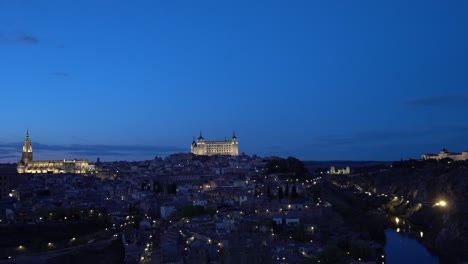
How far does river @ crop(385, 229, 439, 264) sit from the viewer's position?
62.7ft

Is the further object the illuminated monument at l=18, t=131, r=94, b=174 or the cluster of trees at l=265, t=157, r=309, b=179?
the illuminated monument at l=18, t=131, r=94, b=174

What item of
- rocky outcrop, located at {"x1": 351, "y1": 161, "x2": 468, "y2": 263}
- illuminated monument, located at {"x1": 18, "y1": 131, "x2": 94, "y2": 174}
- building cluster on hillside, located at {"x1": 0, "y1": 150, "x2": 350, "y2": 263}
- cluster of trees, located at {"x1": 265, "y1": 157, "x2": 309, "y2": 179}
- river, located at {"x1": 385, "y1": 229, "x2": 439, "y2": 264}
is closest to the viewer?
building cluster on hillside, located at {"x1": 0, "y1": 150, "x2": 350, "y2": 263}

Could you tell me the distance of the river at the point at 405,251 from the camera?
19.1 m

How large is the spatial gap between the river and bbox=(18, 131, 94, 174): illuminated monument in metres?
56.2

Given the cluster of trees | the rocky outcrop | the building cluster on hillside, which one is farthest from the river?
the cluster of trees

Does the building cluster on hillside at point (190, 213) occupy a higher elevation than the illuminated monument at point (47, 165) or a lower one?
lower

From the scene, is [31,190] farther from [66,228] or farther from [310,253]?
[310,253]

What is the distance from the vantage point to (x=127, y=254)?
64.4 feet

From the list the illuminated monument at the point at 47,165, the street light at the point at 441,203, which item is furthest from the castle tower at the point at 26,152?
the street light at the point at 441,203

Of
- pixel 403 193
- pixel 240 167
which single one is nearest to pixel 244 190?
pixel 403 193

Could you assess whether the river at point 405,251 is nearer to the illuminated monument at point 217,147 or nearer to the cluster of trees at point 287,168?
the cluster of trees at point 287,168

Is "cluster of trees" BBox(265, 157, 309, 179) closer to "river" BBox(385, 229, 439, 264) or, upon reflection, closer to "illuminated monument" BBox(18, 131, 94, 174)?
"river" BBox(385, 229, 439, 264)

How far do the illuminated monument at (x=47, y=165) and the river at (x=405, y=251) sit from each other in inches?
2214

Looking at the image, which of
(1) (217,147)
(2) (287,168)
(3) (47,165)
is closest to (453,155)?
(2) (287,168)
